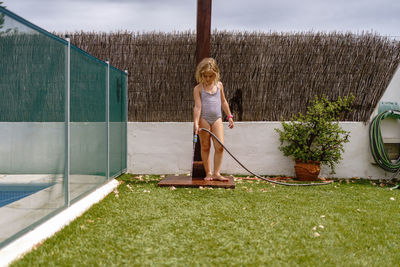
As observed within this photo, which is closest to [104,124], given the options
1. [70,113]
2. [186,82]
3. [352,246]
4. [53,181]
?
[70,113]

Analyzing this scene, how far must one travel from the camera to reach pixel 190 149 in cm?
530

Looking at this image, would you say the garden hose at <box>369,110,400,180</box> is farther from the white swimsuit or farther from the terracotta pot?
the white swimsuit

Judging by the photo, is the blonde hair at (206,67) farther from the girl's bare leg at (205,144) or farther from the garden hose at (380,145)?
the garden hose at (380,145)

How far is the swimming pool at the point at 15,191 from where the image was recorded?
6.40 ft

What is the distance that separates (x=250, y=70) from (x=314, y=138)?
1.37 m

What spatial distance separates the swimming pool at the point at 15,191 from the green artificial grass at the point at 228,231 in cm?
34

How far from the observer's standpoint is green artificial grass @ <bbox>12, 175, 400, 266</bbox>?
211 cm

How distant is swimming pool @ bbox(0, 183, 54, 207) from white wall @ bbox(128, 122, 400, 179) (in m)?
2.92

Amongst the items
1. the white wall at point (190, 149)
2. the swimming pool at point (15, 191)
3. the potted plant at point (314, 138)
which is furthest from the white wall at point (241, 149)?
the swimming pool at point (15, 191)

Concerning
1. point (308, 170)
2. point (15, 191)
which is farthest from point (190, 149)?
point (15, 191)

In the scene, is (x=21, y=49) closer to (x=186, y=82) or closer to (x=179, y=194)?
(x=179, y=194)

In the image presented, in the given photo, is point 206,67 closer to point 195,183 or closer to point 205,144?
point 205,144

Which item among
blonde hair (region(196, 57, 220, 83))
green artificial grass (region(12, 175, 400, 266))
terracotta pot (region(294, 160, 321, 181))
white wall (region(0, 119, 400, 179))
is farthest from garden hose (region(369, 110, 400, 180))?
blonde hair (region(196, 57, 220, 83))

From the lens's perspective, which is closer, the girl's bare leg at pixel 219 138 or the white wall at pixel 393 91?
the girl's bare leg at pixel 219 138
